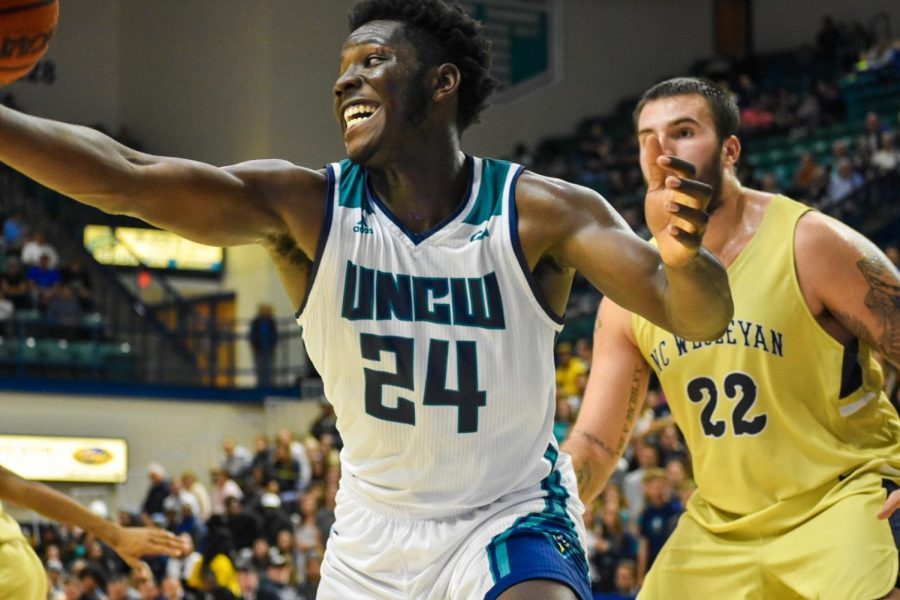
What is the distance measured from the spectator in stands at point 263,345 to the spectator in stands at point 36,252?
3.13m

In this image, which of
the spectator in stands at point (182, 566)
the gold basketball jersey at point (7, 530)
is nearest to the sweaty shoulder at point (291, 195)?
the gold basketball jersey at point (7, 530)

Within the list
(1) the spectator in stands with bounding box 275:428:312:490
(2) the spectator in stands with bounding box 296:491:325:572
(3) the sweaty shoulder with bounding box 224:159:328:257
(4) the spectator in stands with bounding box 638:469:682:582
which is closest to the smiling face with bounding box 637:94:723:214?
(3) the sweaty shoulder with bounding box 224:159:328:257

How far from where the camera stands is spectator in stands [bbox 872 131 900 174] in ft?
56.4

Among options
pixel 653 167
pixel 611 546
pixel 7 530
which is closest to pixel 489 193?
pixel 653 167

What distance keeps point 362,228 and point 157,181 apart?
575 mm

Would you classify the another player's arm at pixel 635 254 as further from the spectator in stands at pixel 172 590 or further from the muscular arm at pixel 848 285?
the spectator in stands at pixel 172 590

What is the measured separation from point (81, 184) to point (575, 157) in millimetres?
21161

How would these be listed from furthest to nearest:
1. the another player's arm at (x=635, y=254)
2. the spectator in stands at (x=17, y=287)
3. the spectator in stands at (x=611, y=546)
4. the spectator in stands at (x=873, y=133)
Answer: the spectator in stands at (x=17, y=287) → the spectator in stands at (x=873, y=133) → the spectator in stands at (x=611, y=546) → the another player's arm at (x=635, y=254)

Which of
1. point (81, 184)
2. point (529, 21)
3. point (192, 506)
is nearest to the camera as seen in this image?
point (81, 184)

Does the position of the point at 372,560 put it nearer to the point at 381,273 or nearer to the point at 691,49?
the point at 381,273

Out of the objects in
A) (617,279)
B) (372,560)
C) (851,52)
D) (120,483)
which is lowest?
(120,483)

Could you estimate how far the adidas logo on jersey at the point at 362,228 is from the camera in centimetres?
365

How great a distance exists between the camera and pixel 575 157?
24.0 meters

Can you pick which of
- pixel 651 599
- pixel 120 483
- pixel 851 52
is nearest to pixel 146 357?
pixel 120 483
